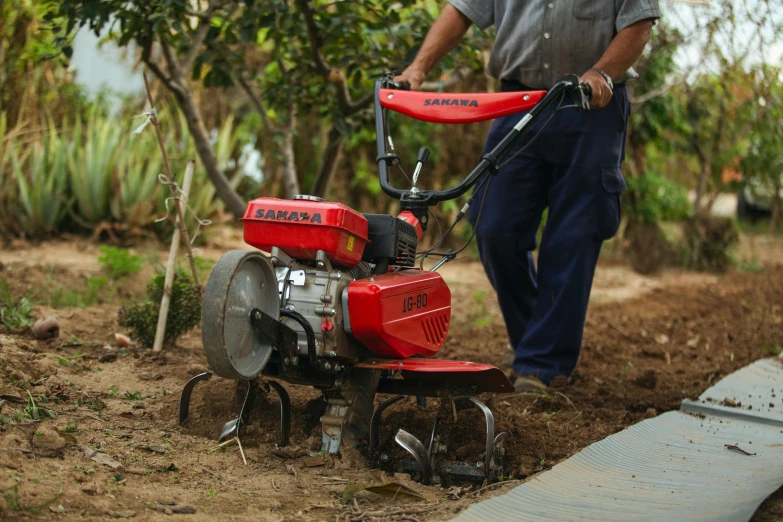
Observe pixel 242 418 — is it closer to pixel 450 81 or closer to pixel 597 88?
pixel 597 88

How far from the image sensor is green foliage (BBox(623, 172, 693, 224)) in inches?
334

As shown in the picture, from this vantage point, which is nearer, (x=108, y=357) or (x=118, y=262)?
(x=108, y=357)

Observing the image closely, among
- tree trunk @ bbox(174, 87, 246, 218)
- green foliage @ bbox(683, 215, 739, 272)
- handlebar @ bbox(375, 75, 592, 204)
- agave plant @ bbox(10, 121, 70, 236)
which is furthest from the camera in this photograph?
green foliage @ bbox(683, 215, 739, 272)

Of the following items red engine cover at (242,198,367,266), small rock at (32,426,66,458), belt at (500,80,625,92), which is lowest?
small rock at (32,426,66,458)

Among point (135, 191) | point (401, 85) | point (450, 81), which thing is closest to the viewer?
point (401, 85)

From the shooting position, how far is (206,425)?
271cm

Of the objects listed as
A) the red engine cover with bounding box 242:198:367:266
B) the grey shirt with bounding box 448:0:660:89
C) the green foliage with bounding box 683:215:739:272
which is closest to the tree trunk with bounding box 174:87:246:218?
the grey shirt with bounding box 448:0:660:89

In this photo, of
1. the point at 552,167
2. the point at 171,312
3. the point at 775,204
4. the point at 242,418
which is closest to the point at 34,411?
the point at 242,418

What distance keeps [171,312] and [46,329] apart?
49cm

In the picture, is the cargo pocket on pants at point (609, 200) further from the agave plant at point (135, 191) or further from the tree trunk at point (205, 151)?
the agave plant at point (135, 191)

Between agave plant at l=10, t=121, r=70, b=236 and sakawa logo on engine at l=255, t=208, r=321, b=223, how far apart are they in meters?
3.47

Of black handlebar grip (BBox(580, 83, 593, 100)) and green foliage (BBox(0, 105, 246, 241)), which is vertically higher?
black handlebar grip (BBox(580, 83, 593, 100))

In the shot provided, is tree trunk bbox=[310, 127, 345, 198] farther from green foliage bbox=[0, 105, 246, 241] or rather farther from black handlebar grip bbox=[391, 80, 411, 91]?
green foliage bbox=[0, 105, 246, 241]

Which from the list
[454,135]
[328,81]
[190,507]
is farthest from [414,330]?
[454,135]
